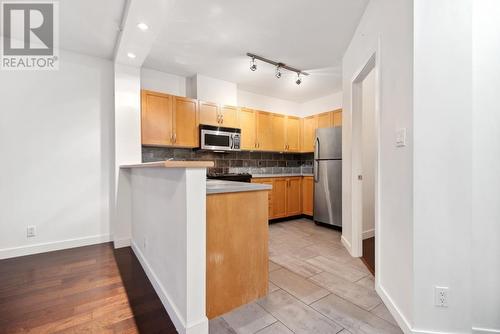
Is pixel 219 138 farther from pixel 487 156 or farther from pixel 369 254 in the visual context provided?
pixel 487 156

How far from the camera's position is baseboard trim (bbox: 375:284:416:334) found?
140 cm

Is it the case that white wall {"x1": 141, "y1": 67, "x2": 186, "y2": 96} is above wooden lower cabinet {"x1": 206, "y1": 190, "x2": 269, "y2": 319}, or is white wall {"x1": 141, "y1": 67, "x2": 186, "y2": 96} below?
above

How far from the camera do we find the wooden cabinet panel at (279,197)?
4.32 meters

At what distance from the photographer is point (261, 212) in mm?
1807

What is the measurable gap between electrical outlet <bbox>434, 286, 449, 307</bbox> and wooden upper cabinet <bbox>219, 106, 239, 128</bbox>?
3379 millimetres

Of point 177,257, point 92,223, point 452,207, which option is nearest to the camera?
point 452,207

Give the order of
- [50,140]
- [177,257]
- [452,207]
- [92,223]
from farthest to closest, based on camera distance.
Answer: [92,223], [50,140], [177,257], [452,207]

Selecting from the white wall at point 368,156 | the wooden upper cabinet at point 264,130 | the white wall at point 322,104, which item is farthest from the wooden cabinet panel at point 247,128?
the white wall at point 368,156

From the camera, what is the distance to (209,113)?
12.5 ft

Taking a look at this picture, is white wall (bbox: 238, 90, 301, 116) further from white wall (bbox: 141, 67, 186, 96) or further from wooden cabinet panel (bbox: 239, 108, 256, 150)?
white wall (bbox: 141, 67, 186, 96)

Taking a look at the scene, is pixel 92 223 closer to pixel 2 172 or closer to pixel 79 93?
pixel 2 172

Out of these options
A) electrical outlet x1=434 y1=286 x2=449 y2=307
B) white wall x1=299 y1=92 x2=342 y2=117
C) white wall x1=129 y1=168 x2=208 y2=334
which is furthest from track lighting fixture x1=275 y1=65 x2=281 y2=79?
electrical outlet x1=434 y1=286 x2=449 y2=307

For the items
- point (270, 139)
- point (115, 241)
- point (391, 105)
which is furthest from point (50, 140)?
point (391, 105)

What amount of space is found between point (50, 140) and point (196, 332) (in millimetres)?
2937
